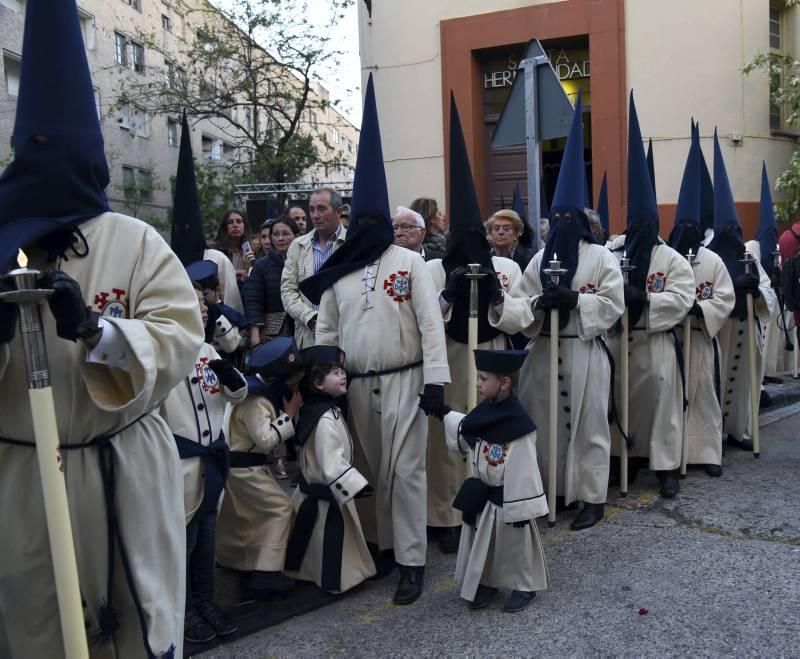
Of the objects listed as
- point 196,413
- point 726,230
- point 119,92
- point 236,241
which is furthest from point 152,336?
point 119,92

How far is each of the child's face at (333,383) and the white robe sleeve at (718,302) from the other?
11.1 ft

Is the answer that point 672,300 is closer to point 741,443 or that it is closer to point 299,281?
point 741,443

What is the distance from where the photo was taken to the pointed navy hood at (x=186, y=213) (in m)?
4.64

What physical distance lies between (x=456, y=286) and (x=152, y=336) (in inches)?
118

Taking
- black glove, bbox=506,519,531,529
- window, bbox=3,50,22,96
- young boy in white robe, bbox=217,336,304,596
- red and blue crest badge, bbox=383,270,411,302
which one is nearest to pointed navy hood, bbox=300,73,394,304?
red and blue crest badge, bbox=383,270,411,302

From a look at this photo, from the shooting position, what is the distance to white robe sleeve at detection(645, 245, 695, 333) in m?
6.32

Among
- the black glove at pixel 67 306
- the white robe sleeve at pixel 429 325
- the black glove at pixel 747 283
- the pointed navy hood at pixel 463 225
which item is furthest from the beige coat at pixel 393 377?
the black glove at pixel 747 283

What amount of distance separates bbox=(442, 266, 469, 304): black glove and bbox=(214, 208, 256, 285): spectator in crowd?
3065 millimetres

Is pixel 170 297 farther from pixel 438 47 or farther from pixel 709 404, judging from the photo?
pixel 438 47

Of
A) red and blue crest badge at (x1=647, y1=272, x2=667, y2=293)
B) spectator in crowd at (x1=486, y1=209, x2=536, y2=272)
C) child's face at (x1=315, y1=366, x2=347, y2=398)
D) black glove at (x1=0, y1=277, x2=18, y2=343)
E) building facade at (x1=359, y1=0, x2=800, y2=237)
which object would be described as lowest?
A: child's face at (x1=315, y1=366, x2=347, y2=398)

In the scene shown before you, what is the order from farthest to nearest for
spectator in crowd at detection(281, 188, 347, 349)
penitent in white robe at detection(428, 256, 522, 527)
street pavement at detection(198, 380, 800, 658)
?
spectator in crowd at detection(281, 188, 347, 349)
penitent in white robe at detection(428, 256, 522, 527)
street pavement at detection(198, 380, 800, 658)

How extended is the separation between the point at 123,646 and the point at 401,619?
1895mm

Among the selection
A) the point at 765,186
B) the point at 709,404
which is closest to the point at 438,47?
the point at 765,186

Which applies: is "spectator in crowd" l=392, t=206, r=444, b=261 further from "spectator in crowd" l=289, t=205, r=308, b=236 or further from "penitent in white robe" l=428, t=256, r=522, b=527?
"spectator in crowd" l=289, t=205, r=308, b=236
